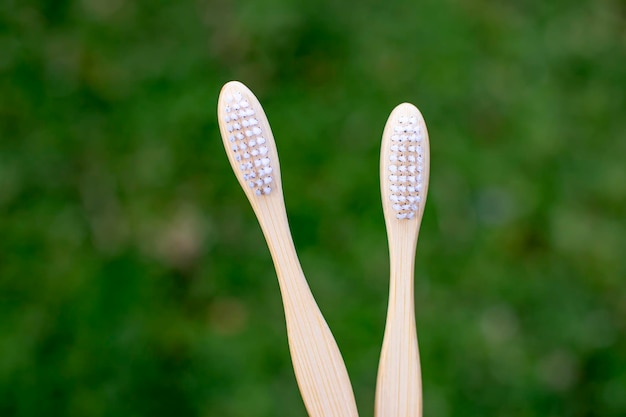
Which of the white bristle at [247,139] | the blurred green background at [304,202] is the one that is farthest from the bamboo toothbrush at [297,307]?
the blurred green background at [304,202]

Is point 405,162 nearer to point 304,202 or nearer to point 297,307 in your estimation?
point 297,307

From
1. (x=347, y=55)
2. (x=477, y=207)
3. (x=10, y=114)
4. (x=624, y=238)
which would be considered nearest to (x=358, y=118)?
(x=347, y=55)

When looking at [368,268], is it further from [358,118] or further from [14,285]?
[14,285]

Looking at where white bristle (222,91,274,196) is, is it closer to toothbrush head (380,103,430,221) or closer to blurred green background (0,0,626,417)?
toothbrush head (380,103,430,221)

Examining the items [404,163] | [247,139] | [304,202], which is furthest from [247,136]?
[304,202]

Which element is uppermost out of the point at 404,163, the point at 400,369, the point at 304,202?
the point at 304,202

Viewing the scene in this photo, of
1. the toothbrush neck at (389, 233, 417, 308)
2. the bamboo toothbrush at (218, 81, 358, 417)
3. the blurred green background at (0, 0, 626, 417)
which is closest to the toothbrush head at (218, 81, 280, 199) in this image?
the bamboo toothbrush at (218, 81, 358, 417)

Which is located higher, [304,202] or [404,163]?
[304,202]
